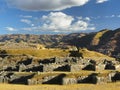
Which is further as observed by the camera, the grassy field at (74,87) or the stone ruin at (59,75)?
the stone ruin at (59,75)

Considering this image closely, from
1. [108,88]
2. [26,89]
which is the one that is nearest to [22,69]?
[26,89]

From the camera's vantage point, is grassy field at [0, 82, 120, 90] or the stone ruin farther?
the stone ruin

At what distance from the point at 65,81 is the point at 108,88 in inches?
378

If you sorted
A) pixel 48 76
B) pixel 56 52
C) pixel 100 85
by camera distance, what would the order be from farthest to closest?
pixel 56 52 → pixel 48 76 → pixel 100 85

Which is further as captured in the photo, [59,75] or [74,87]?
[59,75]

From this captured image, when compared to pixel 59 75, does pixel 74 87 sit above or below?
below

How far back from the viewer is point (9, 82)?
209 ft

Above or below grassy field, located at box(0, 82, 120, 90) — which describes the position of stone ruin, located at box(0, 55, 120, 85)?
above

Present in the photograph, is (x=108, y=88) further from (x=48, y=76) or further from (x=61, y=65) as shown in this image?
(x=61, y=65)

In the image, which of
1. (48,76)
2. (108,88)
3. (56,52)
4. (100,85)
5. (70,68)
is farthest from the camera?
(56,52)

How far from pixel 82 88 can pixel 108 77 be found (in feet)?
30.6

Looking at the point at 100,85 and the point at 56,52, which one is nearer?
the point at 100,85

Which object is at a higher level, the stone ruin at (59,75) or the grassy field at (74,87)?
the stone ruin at (59,75)

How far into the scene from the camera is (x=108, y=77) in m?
61.0
